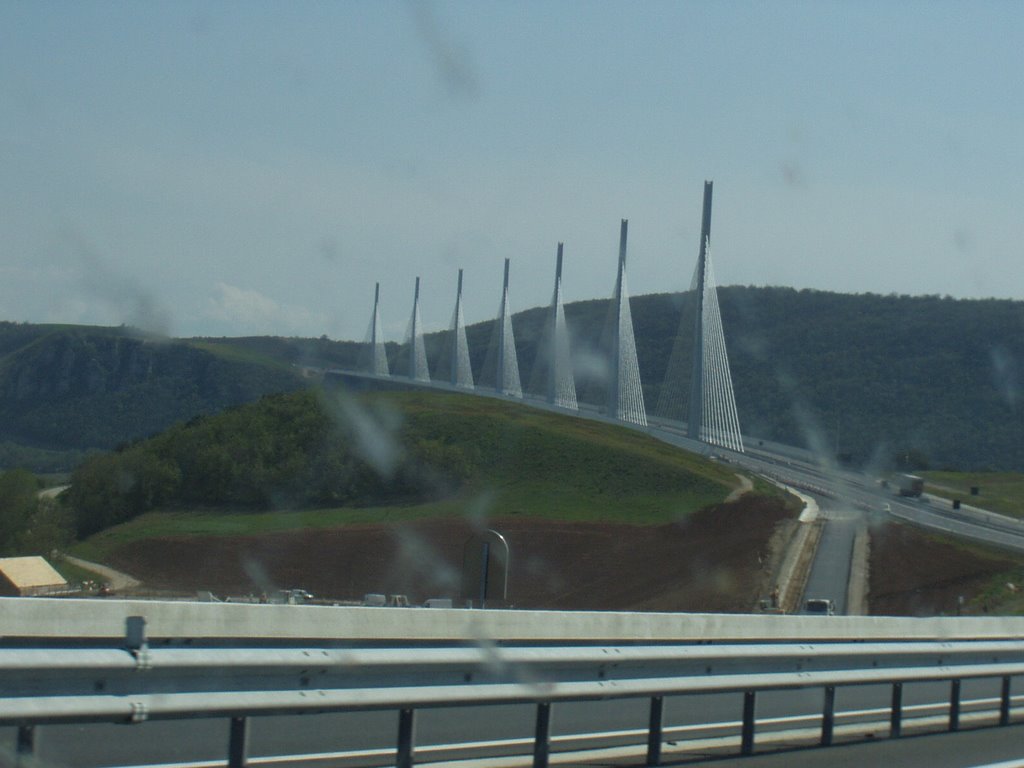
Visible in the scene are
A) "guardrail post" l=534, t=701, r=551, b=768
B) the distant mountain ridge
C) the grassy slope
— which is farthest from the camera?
the distant mountain ridge

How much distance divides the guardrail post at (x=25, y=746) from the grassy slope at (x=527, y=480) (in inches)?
1635

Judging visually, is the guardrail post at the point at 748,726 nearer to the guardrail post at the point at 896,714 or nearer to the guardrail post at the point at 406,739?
the guardrail post at the point at 896,714

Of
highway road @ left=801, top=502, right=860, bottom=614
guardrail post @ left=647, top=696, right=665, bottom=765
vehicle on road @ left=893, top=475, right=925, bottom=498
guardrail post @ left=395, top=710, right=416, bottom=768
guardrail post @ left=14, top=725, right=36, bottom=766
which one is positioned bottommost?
highway road @ left=801, top=502, right=860, bottom=614

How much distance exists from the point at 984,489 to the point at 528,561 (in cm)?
3001

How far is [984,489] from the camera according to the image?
212 feet

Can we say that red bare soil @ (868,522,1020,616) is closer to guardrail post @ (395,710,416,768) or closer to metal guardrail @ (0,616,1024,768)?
metal guardrail @ (0,616,1024,768)

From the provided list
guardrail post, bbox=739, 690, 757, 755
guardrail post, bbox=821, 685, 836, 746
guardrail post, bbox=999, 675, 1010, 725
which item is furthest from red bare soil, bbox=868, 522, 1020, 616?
guardrail post, bbox=739, 690, 757, 755

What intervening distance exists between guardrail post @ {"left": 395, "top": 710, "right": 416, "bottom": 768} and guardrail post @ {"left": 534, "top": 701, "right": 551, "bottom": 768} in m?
0.81

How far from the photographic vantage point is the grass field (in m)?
57.7

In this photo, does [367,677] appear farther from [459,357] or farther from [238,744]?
[459,357]

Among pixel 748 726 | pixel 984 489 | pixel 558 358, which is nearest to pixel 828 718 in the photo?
pixel 748 726

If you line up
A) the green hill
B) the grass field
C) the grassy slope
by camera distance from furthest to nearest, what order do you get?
the grass field
the green hill
the grassy slope

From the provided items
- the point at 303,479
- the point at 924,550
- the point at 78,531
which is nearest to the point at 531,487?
the point at 303,479

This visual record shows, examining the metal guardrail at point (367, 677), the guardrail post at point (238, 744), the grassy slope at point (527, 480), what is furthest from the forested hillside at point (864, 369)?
the guardrail post at point (238, 744)
